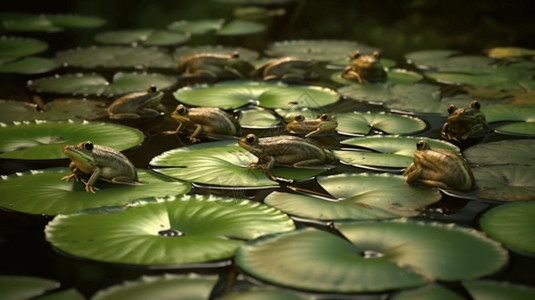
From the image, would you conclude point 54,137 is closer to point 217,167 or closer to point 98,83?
point 217,167

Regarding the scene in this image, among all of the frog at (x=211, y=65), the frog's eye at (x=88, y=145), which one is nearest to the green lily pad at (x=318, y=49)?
the frog at (x=211, y=65)

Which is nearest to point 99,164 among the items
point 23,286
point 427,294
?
point 23,286

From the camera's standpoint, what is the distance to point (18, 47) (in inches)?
327

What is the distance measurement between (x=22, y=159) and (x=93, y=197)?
999 millimetres

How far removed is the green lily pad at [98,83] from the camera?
6.61 metres

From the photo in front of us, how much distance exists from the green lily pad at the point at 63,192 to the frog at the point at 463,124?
216 centimetres

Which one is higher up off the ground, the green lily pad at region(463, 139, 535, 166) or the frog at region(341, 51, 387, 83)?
the frog at region(341, 51, 387, 83)

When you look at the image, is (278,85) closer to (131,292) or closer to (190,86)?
(190,86)

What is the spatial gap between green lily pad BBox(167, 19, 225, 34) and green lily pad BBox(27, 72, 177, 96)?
8.66 feet

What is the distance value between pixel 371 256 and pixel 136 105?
3.05m

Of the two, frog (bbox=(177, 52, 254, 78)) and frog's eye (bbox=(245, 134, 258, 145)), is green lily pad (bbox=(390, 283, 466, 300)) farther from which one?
frog (bbox=(177, 52, 254, 78))

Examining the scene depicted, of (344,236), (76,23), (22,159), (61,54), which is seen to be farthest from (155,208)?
(76,23)

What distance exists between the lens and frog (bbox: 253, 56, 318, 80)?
699 cm

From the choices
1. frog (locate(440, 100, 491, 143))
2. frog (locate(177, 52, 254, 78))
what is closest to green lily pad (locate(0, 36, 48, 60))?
frog (locate(177, 52, 254, 78))
